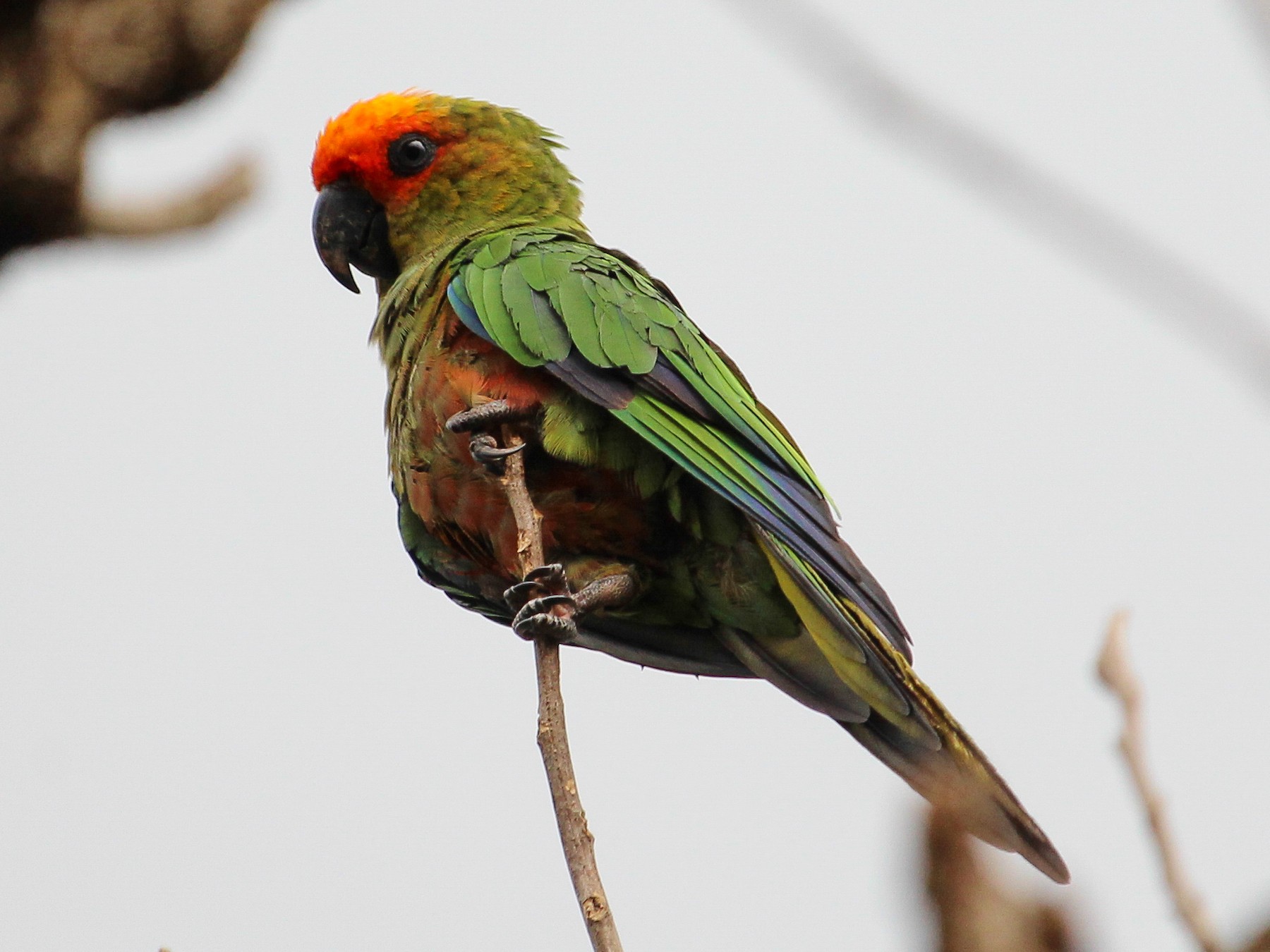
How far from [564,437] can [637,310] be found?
50cm

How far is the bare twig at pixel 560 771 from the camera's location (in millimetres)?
2430

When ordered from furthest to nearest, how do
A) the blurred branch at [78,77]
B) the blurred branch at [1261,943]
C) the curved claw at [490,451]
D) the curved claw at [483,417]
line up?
the curved claw at [483,417]
the curved claw at [490,451]
the blurred branch at [78,77]
the blurred branch at [1261,943]

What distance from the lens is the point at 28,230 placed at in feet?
4.84

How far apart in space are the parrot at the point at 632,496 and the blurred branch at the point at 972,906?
2.53 meters

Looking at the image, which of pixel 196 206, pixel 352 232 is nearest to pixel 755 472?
pixel 352 232

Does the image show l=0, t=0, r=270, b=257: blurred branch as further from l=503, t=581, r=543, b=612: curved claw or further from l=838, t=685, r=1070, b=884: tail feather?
l=838, t=685, r=1070, b=884: tail feather

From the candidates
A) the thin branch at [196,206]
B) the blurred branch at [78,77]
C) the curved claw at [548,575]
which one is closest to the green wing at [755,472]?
the curved claw at [548,575]

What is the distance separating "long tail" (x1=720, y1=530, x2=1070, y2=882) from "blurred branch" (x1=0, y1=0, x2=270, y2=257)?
93.8 inches

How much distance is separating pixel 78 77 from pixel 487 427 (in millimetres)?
2275

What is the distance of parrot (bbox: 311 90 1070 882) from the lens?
12.0ft

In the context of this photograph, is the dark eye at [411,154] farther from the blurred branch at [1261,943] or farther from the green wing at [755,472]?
the blurred branch at [1261,943]

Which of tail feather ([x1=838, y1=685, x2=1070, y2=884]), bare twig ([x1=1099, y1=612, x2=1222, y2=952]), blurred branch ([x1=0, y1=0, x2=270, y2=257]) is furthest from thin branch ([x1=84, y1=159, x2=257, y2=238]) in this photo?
tail feather ([x1=838, y1=685, x2=1070, y2=884])

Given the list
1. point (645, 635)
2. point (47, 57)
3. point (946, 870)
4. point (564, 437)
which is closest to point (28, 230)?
point (47, 57)

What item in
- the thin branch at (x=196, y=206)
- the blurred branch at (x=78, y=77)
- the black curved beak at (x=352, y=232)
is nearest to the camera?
the blurred branch at (x=78, y=77)
